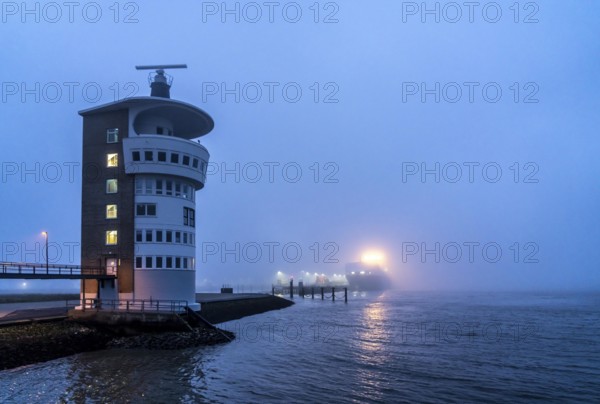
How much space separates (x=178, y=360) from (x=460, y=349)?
22.7 metres

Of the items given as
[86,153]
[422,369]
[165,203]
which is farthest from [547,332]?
[86,153]

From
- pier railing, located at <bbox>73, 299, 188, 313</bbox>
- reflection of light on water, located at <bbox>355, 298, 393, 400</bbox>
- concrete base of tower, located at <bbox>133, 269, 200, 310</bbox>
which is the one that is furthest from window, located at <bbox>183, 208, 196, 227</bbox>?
reflection of light on water, located at <bbox>355, 298, 393, 400</bbox>

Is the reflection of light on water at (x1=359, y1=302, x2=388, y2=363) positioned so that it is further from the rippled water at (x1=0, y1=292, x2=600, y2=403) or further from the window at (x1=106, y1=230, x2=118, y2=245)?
the window at (x1=106, y1=230, x2=118, y2=245)

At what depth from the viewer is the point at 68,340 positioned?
31547mm

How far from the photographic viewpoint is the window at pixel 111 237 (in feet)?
133

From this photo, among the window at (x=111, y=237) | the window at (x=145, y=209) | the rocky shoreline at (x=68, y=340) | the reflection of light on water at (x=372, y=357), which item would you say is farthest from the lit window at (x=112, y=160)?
the reflection of light on water at (x=372, y=357)

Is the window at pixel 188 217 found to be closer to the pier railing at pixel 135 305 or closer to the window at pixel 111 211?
the window at pixel 111 211

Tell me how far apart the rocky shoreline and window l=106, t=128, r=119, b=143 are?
16.1 meters

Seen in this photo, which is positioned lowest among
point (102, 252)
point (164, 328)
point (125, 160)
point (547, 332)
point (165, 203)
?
point (547, 332)

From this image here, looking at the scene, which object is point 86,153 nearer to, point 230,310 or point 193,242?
point 193,242

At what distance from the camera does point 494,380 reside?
2716cm

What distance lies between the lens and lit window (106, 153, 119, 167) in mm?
41375

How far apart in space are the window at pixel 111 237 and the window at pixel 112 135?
8.21m

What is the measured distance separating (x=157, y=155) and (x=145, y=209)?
16.0 feet
